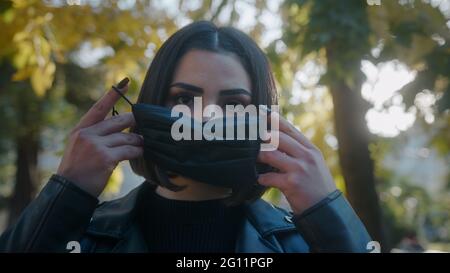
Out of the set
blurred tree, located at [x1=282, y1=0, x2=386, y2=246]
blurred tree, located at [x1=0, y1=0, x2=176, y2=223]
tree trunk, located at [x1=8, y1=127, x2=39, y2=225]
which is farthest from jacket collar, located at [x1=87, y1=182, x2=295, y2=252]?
tree trunk, located at [x1=8, y1=127, x2=39, y2=225]

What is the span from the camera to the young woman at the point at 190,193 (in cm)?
115

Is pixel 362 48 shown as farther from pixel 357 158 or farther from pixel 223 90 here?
pixel 223 90

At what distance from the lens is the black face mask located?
4.20ft

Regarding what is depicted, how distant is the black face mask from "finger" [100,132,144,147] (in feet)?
0.19

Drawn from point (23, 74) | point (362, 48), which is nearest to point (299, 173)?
point (362, 48)

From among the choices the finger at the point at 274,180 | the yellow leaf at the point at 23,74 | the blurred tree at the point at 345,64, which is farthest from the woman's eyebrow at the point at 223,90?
the yellow leaf at the point at 23,74

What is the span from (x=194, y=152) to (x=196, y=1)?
1966 mm

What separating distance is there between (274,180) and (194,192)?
1.00 feet

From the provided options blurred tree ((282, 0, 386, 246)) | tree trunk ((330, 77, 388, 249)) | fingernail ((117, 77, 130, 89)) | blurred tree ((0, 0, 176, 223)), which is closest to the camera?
fingernail ((117, 77, 130, 89))

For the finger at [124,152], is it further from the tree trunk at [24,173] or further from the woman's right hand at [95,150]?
the tree trunk at [24,173]

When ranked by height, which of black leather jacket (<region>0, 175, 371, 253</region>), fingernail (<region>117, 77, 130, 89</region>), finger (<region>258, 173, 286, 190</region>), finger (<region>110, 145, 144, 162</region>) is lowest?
black leather jacket (<region>0, 175, 371, 253</region>)

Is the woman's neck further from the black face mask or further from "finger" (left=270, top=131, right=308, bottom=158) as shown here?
"finger" (left=270, top=131, right=308, bottom=158)

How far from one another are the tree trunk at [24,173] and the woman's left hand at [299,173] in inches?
266

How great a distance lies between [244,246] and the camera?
131cm
